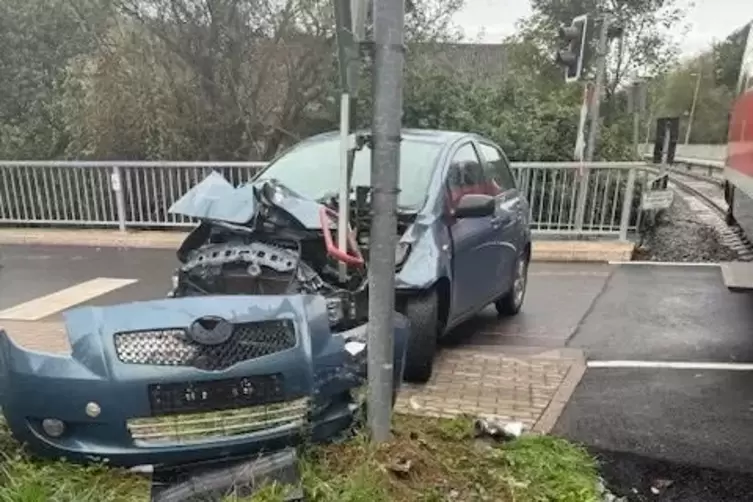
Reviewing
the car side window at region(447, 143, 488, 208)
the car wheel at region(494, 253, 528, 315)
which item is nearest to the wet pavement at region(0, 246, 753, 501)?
the car wheel at region(494, 253, 528, 315)

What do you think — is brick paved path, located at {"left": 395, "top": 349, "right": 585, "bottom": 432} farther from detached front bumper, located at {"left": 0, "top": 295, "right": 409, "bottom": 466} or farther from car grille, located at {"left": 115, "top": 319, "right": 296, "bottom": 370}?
car grille, located at {"left": 115, "top": 319, "right": 296, "bottom": 370}

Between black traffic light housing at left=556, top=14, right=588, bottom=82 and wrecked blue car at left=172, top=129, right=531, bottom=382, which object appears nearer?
wrecked blue car at left=172, top=129, right=531, bottom=382

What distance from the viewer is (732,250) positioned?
10633 millimetres

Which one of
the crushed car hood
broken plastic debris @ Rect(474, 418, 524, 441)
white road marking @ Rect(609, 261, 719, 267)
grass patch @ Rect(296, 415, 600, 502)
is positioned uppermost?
the crushed car hood

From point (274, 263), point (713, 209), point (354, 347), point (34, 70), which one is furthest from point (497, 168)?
point (713, 209)

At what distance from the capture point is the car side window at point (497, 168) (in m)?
6.43

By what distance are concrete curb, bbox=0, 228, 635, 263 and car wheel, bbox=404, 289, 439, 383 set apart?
538 centimetres

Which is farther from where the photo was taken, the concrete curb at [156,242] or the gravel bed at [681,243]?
the gravel bed at [681,243]

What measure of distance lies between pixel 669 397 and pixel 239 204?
307cm

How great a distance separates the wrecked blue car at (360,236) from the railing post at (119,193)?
5423 millimetres

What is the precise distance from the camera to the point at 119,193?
10.8 metres

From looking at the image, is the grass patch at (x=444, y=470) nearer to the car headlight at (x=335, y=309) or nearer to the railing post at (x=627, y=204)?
the car headlight at (x=335, y=309)

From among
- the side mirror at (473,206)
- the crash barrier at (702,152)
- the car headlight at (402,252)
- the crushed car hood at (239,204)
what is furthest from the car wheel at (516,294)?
the crash barrier at (702,152)

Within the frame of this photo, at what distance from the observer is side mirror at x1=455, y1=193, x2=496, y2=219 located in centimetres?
513
